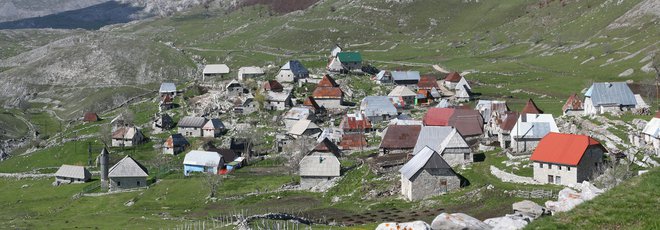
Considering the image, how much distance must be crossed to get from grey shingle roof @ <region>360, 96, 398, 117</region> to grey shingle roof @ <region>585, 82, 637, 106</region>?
3616 cm

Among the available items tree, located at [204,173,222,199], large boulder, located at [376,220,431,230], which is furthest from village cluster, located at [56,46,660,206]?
large boulder, located at [376,220,431,230]

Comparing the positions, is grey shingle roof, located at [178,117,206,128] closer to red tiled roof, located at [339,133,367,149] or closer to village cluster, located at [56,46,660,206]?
village cluster, located at [56,46,660,206]

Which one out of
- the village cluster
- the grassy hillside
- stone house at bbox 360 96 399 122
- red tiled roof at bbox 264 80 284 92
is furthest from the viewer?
red tiled roof at bbox 264 80 284 92

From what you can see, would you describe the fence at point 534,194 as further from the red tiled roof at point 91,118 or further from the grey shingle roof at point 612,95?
the red tiled roof at point 91,118

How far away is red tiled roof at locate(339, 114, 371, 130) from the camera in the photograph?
11806cm

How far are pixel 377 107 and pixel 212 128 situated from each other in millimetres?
27271

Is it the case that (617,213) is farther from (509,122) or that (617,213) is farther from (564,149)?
(509,122)

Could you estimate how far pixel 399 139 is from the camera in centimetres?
10169

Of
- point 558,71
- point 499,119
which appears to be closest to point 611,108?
point 499,119

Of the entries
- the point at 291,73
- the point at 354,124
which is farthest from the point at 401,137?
the point at 291,73

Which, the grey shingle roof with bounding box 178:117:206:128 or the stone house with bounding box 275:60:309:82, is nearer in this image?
the grey shingle roof with bounding box 178:117:206:128

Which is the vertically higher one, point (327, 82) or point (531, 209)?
point (327, 82)

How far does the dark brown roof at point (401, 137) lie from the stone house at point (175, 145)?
123ft

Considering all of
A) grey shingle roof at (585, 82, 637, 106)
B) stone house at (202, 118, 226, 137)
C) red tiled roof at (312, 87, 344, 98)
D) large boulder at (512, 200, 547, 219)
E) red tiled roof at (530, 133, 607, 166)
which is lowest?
large boulder at (512, 200, 547, 219)
